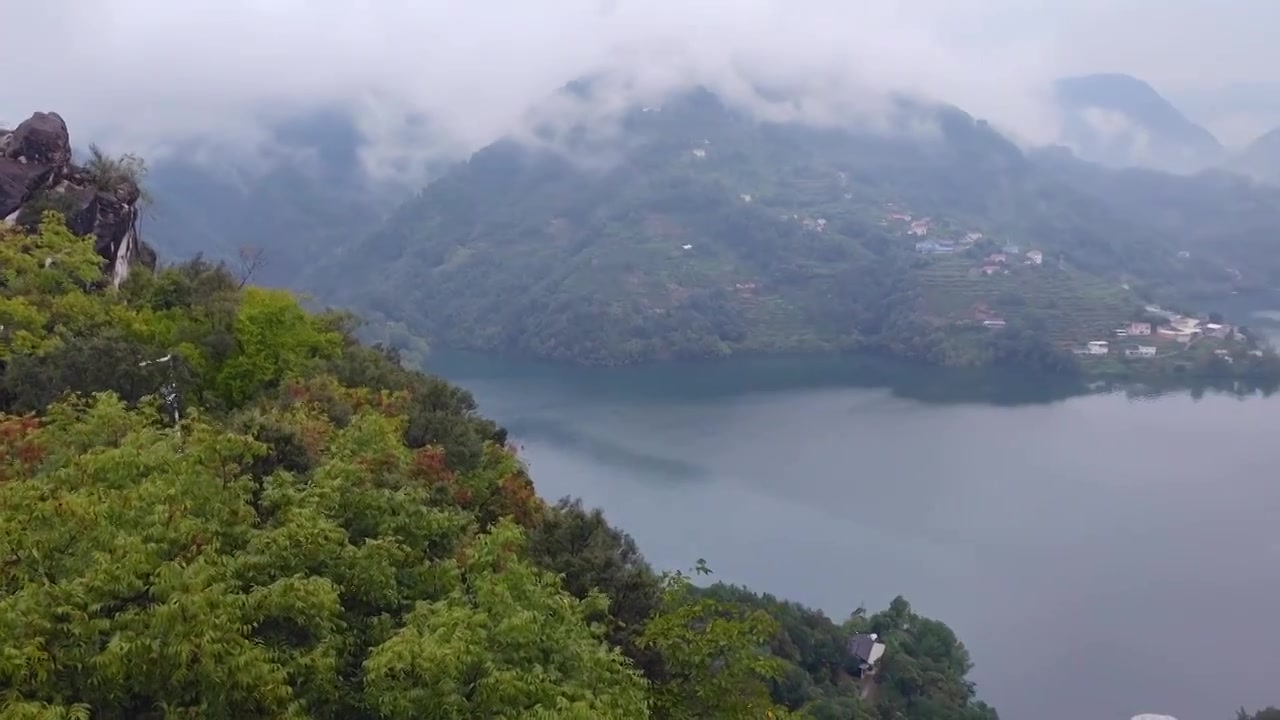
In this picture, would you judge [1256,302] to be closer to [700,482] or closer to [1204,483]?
[1204,483]

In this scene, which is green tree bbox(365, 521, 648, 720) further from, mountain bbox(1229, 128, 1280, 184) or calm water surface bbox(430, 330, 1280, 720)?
mountain bbox(1229, 128, 1280, 184)

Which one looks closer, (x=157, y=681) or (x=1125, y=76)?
(x=157, y=681)

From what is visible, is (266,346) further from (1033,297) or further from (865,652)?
(1033,297)

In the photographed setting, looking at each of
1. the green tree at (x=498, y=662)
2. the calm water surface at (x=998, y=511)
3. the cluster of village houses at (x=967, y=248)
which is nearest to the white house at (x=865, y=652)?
the calm water surface at (x=998, y=511)

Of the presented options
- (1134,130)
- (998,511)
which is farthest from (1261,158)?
(998,511)

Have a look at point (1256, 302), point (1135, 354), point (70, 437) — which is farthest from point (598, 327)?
point (70, 437)

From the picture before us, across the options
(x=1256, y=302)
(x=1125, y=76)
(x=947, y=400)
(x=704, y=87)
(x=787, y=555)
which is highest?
(x=1125, y=76)

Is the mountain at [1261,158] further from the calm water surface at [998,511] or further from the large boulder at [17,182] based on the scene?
the large boulder at [17,182]

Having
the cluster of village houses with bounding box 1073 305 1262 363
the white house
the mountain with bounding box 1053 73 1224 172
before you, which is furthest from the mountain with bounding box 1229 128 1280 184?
the white house
